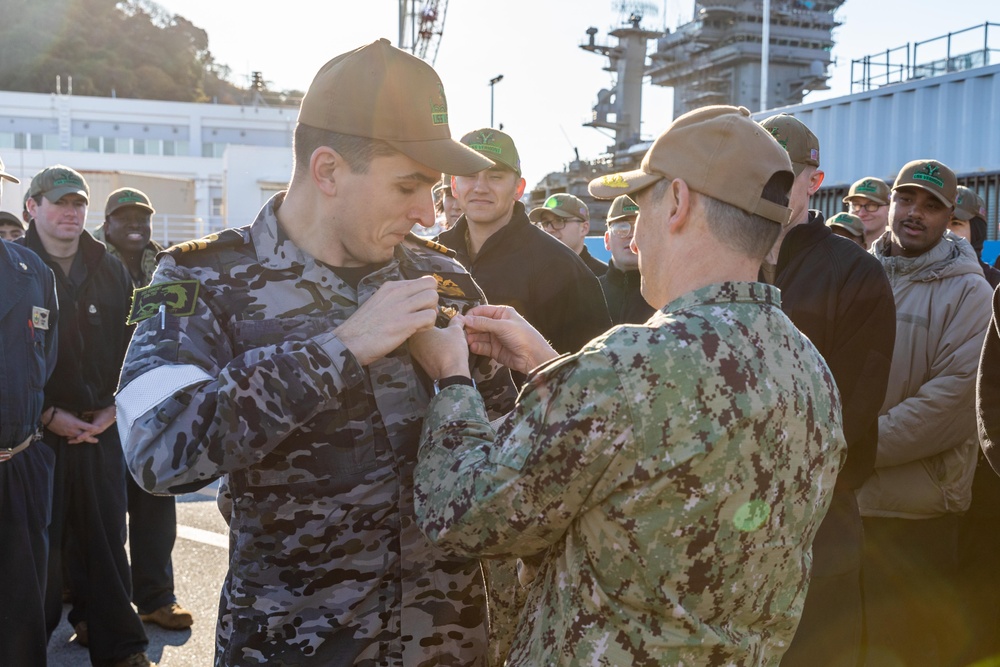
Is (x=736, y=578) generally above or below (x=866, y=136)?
below

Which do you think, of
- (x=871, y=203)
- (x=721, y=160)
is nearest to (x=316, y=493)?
(x=721, y=160)

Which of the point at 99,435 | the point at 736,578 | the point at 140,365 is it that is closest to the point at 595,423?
the point at 736,578

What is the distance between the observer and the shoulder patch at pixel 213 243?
6.57 ft

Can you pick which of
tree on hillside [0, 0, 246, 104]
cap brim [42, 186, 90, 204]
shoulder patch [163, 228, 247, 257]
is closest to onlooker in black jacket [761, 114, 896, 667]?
shoulder patch [163, 228, 247, 257]

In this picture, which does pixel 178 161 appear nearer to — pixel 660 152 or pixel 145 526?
pixel 145 526

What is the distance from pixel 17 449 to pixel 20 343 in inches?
17.2

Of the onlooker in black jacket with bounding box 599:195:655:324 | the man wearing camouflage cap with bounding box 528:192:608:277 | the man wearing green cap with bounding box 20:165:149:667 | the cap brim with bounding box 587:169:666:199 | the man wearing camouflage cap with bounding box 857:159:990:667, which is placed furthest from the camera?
the man wearing camouflage cap with bounding box 528:192:608:277

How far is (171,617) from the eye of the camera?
5.25 meters

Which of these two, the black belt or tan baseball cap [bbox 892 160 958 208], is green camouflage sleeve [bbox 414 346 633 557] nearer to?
the black belt

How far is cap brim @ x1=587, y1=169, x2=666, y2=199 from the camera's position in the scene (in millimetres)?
1864

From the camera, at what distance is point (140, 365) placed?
1.84 meters

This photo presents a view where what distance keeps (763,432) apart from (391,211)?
0.92 meters

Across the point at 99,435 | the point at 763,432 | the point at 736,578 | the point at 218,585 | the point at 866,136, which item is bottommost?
the point at 218,585

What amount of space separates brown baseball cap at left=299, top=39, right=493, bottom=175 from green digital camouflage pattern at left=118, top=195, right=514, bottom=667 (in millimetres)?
316
